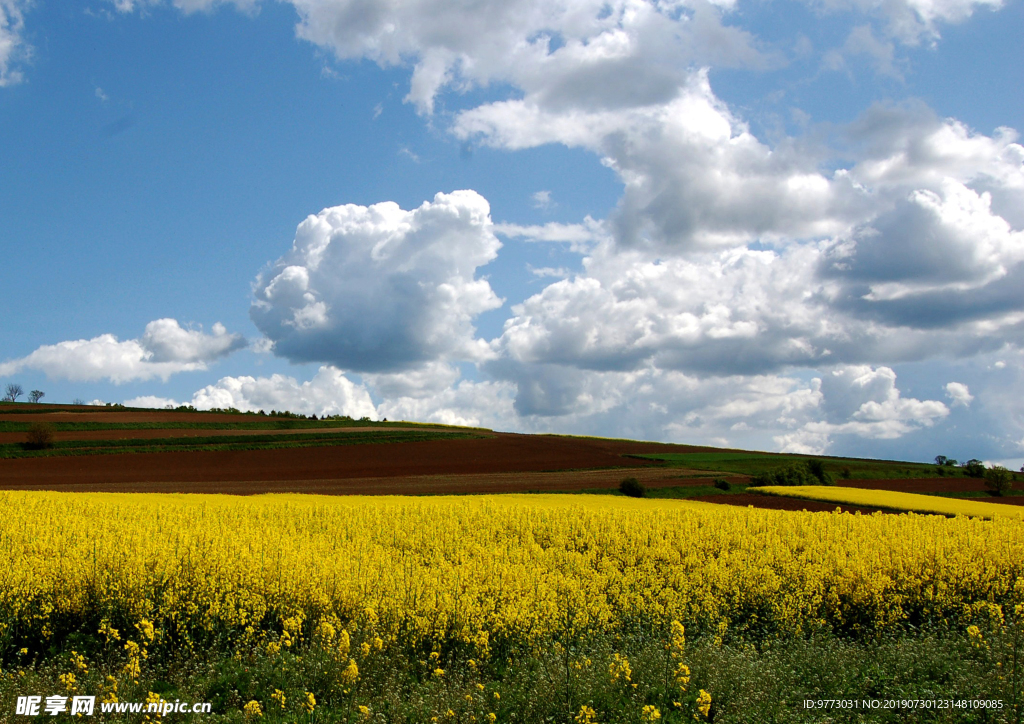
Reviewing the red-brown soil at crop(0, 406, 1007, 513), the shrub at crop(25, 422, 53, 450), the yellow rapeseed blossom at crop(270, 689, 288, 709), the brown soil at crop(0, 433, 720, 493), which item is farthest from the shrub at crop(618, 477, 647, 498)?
the shrub at crop(25, 422, 53, 450)

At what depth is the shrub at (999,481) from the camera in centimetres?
4675

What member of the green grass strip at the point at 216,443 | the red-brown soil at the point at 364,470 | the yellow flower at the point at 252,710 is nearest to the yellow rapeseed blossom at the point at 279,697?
the yellow flower at the point at 252,710

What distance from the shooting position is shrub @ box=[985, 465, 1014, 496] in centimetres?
4675

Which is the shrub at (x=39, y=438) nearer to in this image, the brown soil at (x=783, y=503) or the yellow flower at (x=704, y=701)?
the brown soil at (x=783, y=503)

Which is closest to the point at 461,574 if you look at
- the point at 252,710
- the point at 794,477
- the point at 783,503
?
the point at 252,710

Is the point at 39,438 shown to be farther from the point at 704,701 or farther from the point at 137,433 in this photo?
the point at 704,701

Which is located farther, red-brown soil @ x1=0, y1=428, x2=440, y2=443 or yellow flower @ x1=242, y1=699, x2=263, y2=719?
red-brown soil @ x1=0, y1=428, x2=440, y2=443

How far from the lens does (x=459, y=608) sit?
30.1 feet

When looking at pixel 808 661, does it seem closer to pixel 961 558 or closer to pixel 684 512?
pixel 961 558

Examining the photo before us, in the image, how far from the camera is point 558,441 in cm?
6644

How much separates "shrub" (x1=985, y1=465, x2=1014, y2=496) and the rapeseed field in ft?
133

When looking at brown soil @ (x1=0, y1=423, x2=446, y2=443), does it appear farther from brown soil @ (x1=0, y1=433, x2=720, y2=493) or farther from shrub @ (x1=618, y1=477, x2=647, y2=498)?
shrub @ (x1=618, y1=477, x2=647, y2=498)

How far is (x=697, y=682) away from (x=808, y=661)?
7.09ft

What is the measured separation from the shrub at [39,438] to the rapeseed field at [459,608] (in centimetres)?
3958
